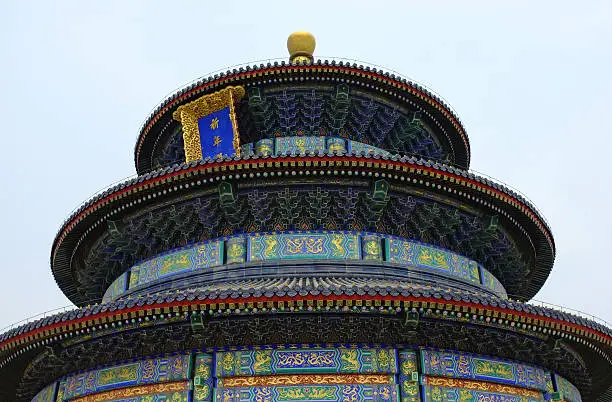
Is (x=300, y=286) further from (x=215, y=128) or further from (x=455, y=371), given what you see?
(x=215, y=128)

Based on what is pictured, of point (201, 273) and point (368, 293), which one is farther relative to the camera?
point (201, 273)

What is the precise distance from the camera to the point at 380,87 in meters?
20.3

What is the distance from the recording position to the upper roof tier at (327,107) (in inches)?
784

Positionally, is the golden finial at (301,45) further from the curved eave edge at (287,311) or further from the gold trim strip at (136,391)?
the gold trim strip at (136,391)

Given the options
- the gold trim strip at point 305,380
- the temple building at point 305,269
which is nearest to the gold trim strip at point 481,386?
the temple building at point 305,269

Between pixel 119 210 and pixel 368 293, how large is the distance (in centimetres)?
780

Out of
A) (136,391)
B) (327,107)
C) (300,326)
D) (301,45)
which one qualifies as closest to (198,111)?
(327,107)

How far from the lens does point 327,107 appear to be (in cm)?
2064

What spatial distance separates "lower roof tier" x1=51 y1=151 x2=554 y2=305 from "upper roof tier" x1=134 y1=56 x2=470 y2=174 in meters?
4.53

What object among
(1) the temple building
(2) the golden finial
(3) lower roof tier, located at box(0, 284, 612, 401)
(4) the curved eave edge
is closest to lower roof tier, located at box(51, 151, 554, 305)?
(1) the temple building

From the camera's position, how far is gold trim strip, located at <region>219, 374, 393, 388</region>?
13.4 m

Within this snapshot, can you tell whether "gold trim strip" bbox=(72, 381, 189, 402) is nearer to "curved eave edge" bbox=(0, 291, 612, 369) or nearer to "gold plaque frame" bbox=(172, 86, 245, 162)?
"curved eave edge" bbox=(0, 291, 612, 369)

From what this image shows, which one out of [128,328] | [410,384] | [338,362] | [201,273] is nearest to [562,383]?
[410,384]

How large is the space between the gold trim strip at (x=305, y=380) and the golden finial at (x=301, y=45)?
1270cm
